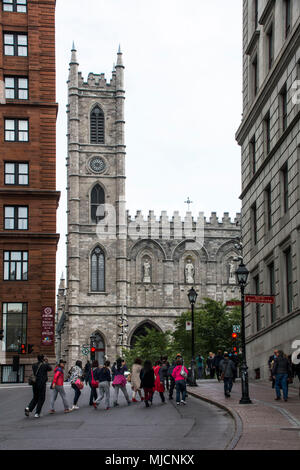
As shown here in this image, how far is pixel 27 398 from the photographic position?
103 feet

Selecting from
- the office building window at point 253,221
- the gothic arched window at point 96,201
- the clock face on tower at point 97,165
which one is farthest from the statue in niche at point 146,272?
the office building window at point 253,221

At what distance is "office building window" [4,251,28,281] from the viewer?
1935 inches

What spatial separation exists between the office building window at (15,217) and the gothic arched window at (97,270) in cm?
4616

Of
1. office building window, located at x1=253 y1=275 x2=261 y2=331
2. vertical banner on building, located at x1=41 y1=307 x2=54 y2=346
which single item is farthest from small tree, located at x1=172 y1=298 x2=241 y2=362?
office building window, located at x1=253 y1=275 x2=261 y2=331

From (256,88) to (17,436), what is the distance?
1001 inches

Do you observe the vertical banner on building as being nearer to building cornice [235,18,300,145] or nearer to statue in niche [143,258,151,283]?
building cornice [235,18,300,145]

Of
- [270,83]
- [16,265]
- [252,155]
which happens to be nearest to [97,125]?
[16,265]

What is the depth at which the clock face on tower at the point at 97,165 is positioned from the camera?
10025 centimetres

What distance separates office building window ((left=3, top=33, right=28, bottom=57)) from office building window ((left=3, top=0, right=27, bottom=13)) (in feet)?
5.22

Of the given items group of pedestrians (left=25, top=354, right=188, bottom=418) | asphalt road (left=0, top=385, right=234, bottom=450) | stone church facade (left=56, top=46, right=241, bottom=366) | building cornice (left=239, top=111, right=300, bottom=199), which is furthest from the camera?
stone church facade (left=56, top=46, right=241, bottom=366)

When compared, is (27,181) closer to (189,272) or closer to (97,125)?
(189,272)

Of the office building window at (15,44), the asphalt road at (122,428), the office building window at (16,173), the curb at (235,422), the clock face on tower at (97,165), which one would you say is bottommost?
the asphalt road at (122,428)

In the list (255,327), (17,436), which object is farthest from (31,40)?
(17,436)

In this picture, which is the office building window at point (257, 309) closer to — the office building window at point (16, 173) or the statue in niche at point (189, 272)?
the office building window at point (16, 173)
